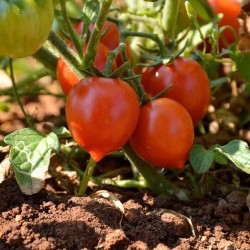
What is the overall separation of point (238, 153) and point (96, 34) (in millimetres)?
451

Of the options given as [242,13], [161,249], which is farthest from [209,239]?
[242,13]

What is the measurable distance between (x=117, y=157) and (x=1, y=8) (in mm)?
769

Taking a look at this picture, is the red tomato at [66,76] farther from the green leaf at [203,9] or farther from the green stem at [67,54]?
the green leaf at [203,9]

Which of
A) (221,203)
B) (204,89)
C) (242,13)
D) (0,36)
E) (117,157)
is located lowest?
(117,157)

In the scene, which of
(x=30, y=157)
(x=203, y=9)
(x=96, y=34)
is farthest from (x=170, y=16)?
(x=30, y=157)

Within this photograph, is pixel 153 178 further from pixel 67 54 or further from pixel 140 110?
pixel 67 54

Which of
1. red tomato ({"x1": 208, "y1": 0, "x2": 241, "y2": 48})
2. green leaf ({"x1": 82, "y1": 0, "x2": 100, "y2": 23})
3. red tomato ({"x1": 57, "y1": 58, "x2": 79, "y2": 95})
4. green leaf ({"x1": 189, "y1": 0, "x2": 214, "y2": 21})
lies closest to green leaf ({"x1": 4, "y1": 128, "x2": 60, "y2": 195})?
red tomato ({"x1": 57, "y1": 58, "x2": 79, "y2": 95})

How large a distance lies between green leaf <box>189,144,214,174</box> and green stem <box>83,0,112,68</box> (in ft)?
1.15

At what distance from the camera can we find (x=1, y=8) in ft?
4.48

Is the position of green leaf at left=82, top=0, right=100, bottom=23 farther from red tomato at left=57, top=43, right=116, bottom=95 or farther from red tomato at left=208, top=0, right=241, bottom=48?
red tomato at left=208, top=0, right=241, bottom=48

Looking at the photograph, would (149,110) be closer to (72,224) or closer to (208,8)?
(72,224)

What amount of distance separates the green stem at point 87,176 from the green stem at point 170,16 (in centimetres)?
48

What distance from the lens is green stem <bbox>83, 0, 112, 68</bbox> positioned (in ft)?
4.74

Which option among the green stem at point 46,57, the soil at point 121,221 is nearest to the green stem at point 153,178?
the soil at point 121,221
